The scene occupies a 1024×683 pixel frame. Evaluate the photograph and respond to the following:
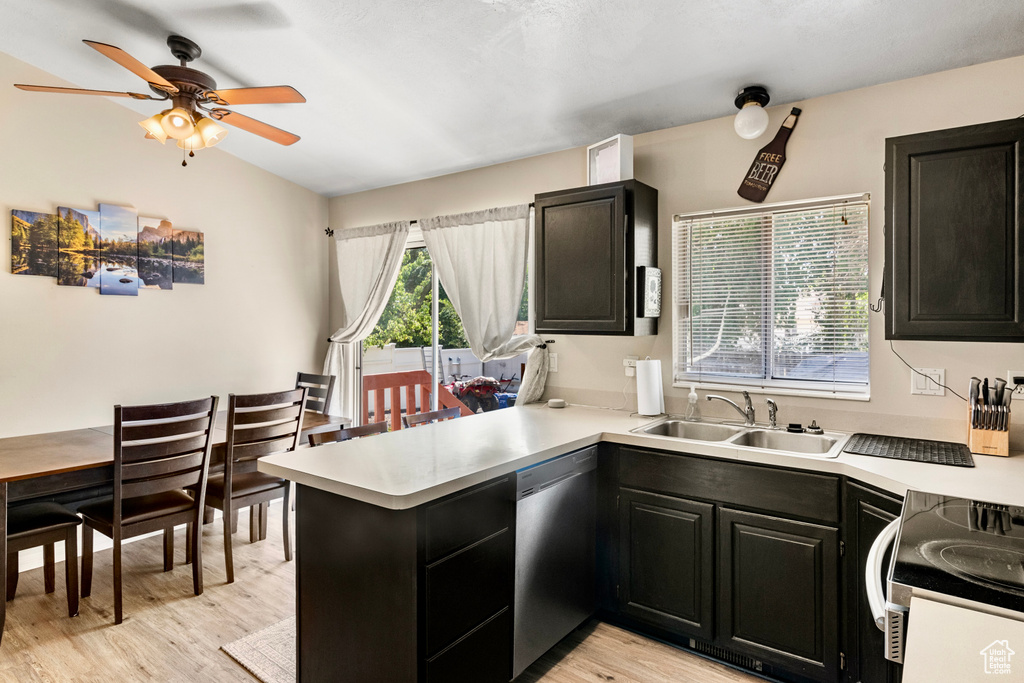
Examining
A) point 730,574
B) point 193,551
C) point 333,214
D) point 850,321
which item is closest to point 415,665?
point 730,574

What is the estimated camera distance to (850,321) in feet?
8.44

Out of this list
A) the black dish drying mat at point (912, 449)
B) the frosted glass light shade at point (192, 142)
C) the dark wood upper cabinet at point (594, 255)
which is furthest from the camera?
the dark wood upper cabinet at point (594, 255)

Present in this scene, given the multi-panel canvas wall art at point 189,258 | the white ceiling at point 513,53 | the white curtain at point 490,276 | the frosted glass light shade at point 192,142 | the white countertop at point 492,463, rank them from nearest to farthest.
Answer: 1. the white countertop at point 492,463
2. the white ceiling at point 513,53
3. the frosted glass light shade at point 192,142
4. the white curtain at point 490,276
5. the multi-panel canvas wall art at point 189,258

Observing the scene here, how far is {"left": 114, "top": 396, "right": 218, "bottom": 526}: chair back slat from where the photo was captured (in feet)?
8.38

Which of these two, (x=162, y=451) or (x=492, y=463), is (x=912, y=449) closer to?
(x=492, y=463)

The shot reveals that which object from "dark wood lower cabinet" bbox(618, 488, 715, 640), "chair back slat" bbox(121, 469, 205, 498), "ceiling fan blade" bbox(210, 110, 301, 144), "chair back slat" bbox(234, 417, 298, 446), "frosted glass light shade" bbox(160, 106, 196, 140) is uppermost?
"ceiling fan blade" bbox(210, 110, 301, 144)

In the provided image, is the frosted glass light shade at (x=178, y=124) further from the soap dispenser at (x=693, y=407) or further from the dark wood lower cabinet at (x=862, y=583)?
the dark wood lower cabinet at (x=862, y=583)

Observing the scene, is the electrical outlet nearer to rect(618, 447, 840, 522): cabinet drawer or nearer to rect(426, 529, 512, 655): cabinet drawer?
rect(618, 447, 840, 522): cabinet drawer

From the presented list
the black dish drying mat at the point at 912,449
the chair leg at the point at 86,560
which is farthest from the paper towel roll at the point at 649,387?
the chair leg at the point at 86,560

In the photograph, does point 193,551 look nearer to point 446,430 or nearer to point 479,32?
point 446,430

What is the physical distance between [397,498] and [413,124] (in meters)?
2.45

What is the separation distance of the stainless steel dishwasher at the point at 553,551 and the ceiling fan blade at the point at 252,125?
6.84ft

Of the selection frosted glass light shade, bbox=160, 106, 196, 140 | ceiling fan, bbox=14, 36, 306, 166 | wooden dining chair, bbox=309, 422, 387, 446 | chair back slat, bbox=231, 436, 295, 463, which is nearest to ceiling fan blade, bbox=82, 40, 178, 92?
ceiling fan, bbox=14, 36, 306, 166

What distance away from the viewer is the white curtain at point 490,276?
11.6 feet
